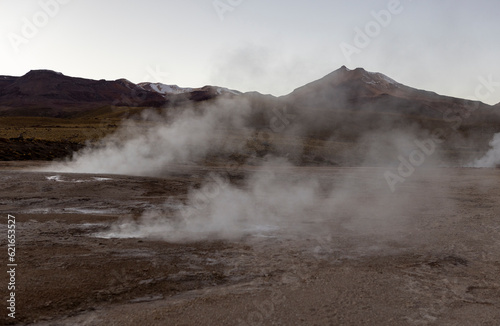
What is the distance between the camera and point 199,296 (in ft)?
16.8

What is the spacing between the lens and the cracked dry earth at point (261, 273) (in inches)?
183

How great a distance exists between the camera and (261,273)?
597 centimetres

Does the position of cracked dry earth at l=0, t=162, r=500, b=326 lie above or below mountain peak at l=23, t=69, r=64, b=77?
below

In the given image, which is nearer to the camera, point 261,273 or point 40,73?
point 261,273

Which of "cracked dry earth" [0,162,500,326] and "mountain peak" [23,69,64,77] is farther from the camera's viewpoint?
"mountain peak" [23,69,64,77]

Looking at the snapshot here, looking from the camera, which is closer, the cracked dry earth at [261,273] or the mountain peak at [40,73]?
the cracked dry earth at [261,273]

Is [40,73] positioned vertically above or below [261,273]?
above

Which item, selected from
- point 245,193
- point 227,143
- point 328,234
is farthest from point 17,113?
point 328,234

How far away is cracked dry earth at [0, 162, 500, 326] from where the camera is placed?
464 cm

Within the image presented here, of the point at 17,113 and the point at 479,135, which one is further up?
the point at 17,113

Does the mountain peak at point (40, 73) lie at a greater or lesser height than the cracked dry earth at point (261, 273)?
greater

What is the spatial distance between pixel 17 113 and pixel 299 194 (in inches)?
3384

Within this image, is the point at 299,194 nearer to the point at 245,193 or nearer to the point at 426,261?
the point at 245,193

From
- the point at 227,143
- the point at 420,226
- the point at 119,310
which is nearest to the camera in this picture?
the point at 119,310
